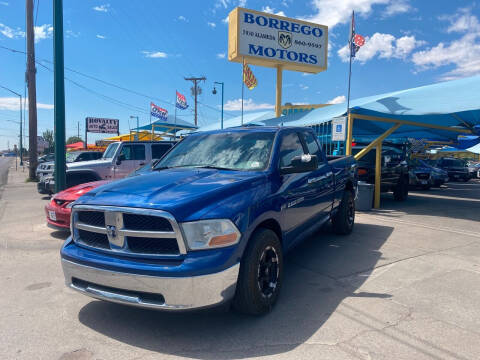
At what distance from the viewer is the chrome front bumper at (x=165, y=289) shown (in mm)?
2809

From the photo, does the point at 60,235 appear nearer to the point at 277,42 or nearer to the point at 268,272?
the point at 268,272

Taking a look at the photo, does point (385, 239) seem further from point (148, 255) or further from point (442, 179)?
point (442, 179)

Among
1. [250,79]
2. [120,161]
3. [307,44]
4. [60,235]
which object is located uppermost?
[307,44]

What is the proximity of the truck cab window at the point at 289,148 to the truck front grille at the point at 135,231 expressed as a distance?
1.66m

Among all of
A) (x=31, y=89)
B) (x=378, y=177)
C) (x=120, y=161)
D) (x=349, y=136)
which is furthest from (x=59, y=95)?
(x=31, y=89)

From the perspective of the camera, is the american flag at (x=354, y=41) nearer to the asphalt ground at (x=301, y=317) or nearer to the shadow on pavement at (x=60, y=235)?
the asphalt ground at (x=301, y=317)

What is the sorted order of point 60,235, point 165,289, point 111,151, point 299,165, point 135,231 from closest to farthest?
point 165,289, point 135,231, point 299,165, point 60,235, point 111,151

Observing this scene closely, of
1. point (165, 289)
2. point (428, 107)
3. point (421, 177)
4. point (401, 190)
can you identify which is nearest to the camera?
point (165, 289)

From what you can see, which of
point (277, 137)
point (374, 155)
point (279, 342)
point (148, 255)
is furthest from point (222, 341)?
point (374, 155)

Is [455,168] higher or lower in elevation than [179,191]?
lower

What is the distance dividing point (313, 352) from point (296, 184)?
1.88 m

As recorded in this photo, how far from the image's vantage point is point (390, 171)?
38.9ft

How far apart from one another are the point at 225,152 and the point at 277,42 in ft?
39.1

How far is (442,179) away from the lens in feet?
59.3
